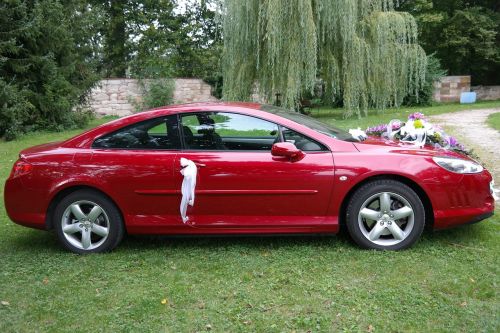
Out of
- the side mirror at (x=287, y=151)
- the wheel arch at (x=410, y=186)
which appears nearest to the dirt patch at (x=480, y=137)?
the wheel arch at (x=410, y=186)

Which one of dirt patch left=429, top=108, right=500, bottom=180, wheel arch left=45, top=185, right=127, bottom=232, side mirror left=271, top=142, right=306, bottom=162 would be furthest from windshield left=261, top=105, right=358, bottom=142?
dirt patch left=429, top=108, right=500, bottom=180

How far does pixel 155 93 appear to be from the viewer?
22.2 metres

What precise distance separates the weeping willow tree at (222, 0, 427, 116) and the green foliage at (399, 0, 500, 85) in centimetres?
1433

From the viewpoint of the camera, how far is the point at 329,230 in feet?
13.9

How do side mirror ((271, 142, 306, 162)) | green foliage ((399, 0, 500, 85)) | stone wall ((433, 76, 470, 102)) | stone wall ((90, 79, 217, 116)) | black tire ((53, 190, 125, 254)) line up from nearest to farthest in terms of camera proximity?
side mirror ((271, 142, 306, 162)) → black tire ((53, 190, 125, 254)) → stone wall ((90, 79, 217, 116)) → stone wall ((433, 76, 470, 102)) → green foliage ((399, 0, 500, 85))

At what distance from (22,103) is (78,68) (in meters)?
3.82

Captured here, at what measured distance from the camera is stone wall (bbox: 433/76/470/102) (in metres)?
26.8

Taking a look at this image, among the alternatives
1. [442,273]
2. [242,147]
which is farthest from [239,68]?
[442,273]

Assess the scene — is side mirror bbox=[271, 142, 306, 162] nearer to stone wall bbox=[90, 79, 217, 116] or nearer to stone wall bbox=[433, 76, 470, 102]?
stone wall bbox=[90, 79, 217, 116]

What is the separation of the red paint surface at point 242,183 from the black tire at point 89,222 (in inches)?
4.0

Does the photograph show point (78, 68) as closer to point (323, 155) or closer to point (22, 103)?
point (22, 103)

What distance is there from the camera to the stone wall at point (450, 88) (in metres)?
26.8

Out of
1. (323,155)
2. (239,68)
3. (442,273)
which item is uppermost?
(239,68)

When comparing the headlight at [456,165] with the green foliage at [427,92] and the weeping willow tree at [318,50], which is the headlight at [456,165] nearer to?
the weeping willow tree at [318,50]
